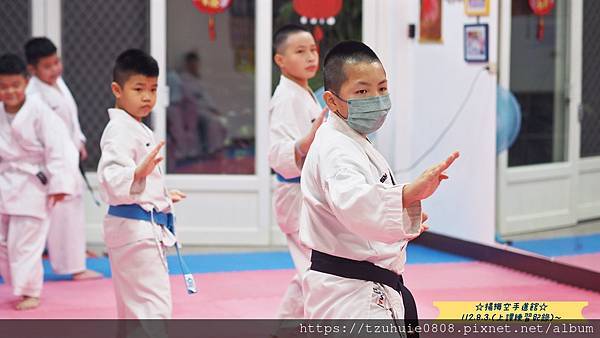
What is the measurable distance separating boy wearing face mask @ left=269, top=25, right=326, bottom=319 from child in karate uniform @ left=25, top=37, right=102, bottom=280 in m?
2.13

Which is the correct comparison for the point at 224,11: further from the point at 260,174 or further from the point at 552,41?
the point at 552,41

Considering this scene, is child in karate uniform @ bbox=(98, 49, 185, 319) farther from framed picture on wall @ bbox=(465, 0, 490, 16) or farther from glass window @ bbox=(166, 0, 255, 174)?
glass window @ bbox=(166, 0, 255, 174)

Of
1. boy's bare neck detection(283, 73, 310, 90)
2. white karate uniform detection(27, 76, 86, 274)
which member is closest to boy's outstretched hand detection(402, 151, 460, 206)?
boy's bare neck detection(283, 73, 310, 90)

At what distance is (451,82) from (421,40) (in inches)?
22.6

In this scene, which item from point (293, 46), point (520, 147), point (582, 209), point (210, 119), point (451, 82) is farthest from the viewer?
point (210, 119)

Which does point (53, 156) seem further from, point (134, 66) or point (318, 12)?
point (318, 12)

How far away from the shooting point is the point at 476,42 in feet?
24.1

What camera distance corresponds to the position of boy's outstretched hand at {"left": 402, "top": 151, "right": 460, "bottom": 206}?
118 inches

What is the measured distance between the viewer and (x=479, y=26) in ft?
23.8

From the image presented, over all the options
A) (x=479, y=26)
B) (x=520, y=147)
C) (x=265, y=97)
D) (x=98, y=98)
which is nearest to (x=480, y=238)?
(x=520, y=147)

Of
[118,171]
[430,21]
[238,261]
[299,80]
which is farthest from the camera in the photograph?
[430,21]

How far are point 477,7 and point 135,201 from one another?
3.80m

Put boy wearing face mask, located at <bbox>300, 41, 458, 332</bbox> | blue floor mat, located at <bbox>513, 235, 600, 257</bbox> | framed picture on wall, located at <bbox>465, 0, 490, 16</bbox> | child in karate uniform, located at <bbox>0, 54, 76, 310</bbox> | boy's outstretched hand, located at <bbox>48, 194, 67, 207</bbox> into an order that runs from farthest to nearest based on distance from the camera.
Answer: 1. framed picture on wall, located at <bbox>465, 0, 490, 16</bbox>
2. blue floor mat, located at <bbox>513, 235, 600, 257</bbox>
3. boy's outstretched hand, located at <bbox>48, 194, 67, 207</bbox>
4. child in karate uniform, located at <bbox>0, 54, 76, 310</bbox>
5. boy wearing face mask, located at <bbox>300, 41, 458, 332</bbox>

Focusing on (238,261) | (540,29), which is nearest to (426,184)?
(540,29)
